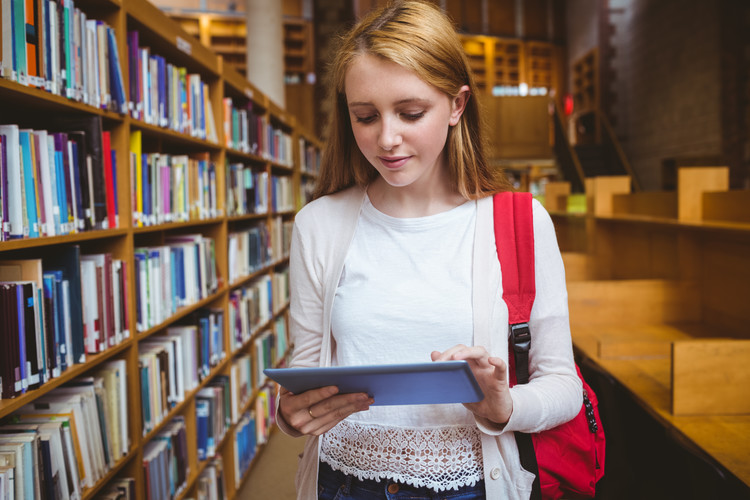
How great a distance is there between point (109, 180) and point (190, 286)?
812mm

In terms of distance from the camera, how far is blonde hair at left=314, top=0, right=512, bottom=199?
40.6 inches

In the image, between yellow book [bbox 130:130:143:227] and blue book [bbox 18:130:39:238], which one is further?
yellow book [bbox 130:130:143:227]

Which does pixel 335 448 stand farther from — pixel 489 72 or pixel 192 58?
pixel 489 72

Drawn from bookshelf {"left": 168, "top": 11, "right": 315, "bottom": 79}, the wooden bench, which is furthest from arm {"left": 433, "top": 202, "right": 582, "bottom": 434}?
bookshelf {"left": 168, "top": 11, "right": 315, "bottom": 79}

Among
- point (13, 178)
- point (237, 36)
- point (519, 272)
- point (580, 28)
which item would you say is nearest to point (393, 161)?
point (519, 272)

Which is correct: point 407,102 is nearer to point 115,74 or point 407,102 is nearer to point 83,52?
point 83,52

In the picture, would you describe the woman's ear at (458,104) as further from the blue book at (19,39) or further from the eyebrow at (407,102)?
the blue book at (19,39)

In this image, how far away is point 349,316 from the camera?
3.59ft

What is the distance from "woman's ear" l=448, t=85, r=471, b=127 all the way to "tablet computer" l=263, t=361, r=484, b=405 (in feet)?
1.72

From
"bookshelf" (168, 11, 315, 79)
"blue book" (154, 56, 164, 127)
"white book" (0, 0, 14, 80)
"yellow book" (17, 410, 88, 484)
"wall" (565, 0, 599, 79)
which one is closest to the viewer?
"white book" (0, 0, 14, 80)

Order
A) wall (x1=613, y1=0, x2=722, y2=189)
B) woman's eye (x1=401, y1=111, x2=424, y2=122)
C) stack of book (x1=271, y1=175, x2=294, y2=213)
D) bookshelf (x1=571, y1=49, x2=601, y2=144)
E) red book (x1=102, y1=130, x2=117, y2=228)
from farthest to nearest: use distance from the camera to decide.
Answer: bookshelf (x1=571, y1=49, x2=601, y2=144) → wall (x1=613, y1=0, x2=722, y2=189) → stack of book (x1=271, y1=175, x2=294, y2=213) → red book (x1=102, y1=130, x2=117, y2=228) → woman's eye (x1=401, y1=111, x2=424, y2=122)

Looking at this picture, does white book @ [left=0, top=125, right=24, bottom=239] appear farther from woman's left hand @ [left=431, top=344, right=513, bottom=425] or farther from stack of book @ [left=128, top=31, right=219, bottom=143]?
woman's left hand @ [left=431, top=344, right=513, bottom=425]

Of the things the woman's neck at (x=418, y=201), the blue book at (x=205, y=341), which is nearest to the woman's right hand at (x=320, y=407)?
the woman's neck at (x=418, y=201)

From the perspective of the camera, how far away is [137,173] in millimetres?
→ 2008
